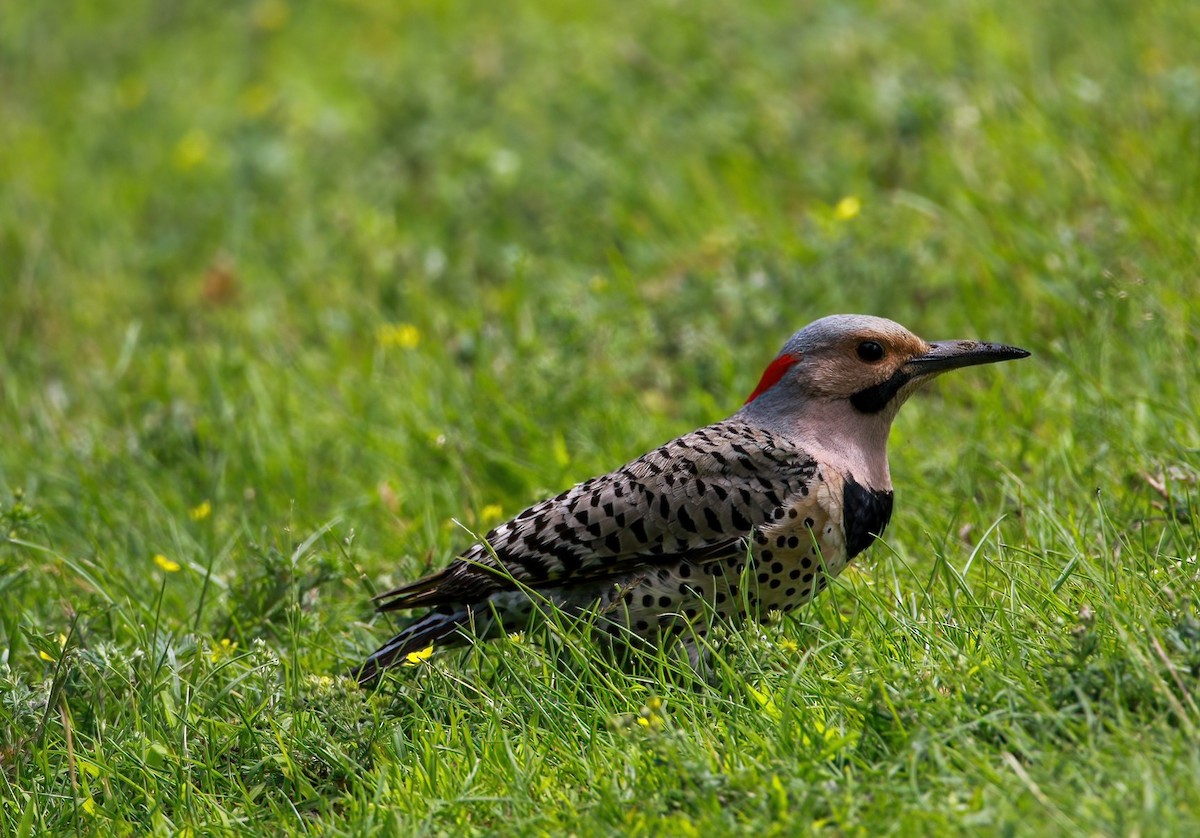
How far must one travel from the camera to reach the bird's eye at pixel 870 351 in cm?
477

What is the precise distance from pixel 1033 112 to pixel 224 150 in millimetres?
5440

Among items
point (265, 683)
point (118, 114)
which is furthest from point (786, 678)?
point (118, 114)

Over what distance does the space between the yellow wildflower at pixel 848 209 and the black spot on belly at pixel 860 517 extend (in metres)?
2.82

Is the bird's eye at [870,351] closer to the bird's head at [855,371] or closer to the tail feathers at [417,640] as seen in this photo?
the bird's head at [855,371]

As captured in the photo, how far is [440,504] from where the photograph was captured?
5.94 meters

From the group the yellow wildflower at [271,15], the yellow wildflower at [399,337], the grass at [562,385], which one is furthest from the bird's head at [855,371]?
the yellow wildflower at [271,15]

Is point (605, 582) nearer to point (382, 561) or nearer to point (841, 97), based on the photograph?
point (382, 561)

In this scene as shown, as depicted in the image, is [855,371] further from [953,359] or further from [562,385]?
[562,385]

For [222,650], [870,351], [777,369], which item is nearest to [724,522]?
[777,369]

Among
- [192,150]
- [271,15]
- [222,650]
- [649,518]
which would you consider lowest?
[222,650]

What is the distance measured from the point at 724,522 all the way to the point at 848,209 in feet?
10.1

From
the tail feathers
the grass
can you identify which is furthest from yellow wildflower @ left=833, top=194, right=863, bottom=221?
the tail feathers

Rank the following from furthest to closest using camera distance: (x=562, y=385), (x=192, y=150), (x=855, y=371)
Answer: (x=192, y=150)
(x=562, y=385)
(x=855, y=371)

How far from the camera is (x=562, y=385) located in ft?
20.4
